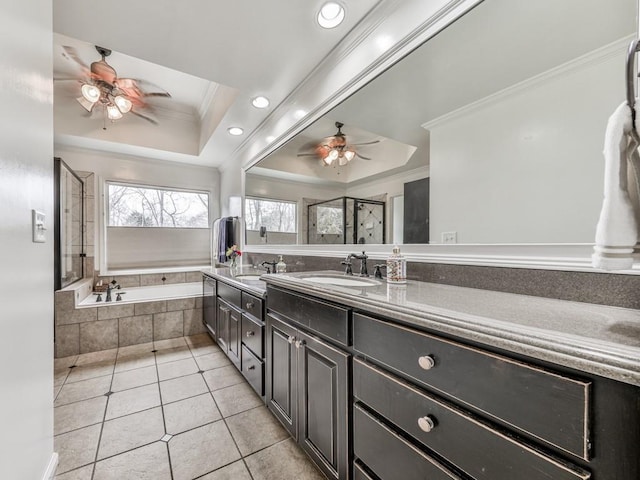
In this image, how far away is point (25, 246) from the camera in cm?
99

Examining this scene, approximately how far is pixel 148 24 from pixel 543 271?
238 cm

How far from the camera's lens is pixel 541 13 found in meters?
0.97

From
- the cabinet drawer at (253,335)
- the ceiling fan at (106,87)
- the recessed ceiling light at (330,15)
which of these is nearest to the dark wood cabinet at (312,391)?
the cabinet drawer at (253,335)

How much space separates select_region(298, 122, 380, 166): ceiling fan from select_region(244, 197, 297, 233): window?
0.54m

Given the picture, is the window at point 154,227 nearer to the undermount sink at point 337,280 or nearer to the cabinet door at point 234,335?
the cabinet door at point 234,335

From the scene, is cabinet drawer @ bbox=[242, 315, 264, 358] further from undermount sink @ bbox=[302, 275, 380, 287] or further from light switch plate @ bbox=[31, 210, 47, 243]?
light switch plate @ bbox=[31, 210, 47, 243]

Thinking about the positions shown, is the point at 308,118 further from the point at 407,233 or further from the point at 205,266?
the point at 205,266

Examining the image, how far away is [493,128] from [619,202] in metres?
0.66

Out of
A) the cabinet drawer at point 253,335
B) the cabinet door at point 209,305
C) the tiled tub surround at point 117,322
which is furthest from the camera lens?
the cabinet door at point 209,305

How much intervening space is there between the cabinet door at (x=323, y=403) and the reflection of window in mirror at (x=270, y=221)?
1.37 m

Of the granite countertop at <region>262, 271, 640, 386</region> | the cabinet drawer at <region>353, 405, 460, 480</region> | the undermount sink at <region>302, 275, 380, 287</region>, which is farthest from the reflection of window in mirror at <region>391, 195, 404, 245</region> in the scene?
the cabinet drawer at <region>353, 405, 460, 480</region>

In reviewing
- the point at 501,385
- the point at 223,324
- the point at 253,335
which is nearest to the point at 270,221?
the point at 223,324

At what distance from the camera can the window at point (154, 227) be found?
154 inches

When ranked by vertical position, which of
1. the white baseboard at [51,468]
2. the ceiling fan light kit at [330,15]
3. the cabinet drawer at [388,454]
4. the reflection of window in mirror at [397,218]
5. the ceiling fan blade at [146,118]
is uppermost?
the ceiling fan blade at [146,118]
